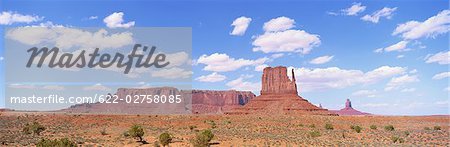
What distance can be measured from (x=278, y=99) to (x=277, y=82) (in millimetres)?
12432

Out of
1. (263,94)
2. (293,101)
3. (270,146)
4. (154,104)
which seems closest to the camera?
(270,146)

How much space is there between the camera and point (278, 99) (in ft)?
383

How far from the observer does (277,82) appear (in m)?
128

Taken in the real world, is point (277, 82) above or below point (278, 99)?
above

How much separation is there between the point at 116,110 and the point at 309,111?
11680 centimetres

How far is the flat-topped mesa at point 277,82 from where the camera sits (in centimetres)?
12306

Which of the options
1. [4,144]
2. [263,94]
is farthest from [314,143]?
[263,94]

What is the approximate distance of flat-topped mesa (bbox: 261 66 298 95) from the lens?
12306 centimetres

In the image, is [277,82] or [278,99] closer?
[278,99]

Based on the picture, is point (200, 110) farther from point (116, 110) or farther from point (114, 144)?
point (114, 144)

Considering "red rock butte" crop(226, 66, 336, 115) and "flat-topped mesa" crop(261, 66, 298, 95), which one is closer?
"red rock butte" crop(226, 66, 336, 115)

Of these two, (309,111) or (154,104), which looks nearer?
(309,111)

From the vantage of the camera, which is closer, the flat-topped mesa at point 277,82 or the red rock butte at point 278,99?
the red rock butte at point 278,99

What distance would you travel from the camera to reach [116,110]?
615 feet
